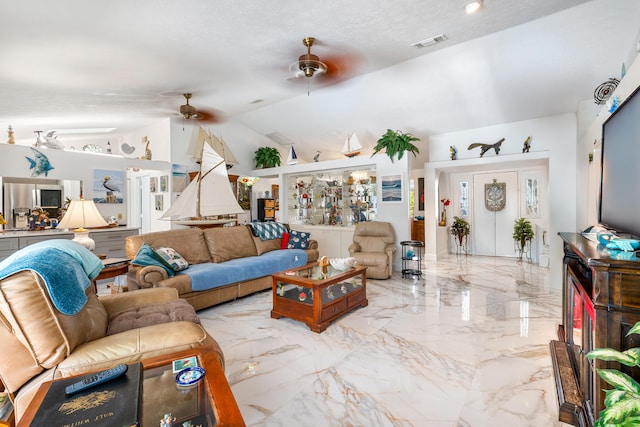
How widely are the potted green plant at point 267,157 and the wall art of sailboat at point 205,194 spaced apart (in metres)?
2.36

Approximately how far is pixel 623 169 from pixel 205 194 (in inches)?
180

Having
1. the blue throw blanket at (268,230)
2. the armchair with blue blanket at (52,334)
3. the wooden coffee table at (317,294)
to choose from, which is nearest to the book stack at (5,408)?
the armchair with blue blanket at (52,334)

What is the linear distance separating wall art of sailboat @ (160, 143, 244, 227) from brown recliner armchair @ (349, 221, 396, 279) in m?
2.26

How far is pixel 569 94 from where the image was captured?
14.0 feet

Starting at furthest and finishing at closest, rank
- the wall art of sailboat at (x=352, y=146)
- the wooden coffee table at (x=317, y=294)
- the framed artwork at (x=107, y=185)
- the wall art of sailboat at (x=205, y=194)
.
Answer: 1. the wall art of sailboat at (x=352, y=146)
2. the framed artwork at (x=107, y=185)
3. the wall art of sailboat at (x=205, y=194)
4. the wooden coffee table at (x=317, y=294)

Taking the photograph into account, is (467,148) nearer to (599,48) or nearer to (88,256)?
(599,48)

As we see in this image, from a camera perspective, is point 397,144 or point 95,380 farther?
point 397,144

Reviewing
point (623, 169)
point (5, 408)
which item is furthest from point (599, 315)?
point (5, 408)

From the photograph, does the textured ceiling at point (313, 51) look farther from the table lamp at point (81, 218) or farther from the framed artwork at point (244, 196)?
the framed artwork at point (244, 196)

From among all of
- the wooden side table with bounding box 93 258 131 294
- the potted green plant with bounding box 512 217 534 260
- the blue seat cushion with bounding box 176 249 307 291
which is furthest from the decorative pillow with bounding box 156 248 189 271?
the potted green plant with bounding box 512 217 534 260

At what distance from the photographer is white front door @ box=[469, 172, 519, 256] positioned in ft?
22.1

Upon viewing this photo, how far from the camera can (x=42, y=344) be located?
Answer: 136cm

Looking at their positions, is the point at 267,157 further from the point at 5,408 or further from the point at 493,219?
the point at 5,408

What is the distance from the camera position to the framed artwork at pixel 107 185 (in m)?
5.23
